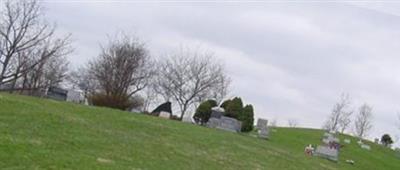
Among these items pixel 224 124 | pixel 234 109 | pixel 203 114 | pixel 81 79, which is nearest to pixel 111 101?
pixel 203 114

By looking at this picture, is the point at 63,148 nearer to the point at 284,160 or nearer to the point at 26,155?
the point at 26,155

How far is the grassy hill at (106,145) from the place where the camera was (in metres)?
10.5

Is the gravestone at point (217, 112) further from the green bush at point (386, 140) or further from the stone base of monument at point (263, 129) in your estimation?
the green bush at point (386, 140)

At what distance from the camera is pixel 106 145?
13.1m

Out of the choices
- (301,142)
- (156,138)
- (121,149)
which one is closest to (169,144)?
(156,138)

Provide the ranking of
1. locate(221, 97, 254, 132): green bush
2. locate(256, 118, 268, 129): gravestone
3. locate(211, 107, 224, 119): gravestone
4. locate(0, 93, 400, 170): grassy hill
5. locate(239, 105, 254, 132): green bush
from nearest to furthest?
locate(0, 93, 400, 170): grassy hill → locate(211, 107, 224, 119): gravestone → locate(256, 118, 268, 129): gravestone → locate(239, 105, 254, 132): green bush → locate(221, 97, 254, 132): green bush

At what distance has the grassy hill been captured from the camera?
413 inches

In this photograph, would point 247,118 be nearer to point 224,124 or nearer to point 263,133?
point 263,133

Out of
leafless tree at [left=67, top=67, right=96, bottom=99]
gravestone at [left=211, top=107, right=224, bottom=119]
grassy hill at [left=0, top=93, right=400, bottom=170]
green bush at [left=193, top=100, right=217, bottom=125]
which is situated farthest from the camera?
leafless tree at [left=67, top=67, right=96, bottom=99]

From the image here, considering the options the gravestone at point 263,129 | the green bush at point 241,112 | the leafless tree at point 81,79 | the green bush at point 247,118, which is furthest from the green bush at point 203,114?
the leafless tree at point 81,79

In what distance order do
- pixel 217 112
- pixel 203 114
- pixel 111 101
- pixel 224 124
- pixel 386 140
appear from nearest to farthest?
pixel 224 124, pixel 217 112, pixel 203 114, pixel 111 101, pixel 386 140

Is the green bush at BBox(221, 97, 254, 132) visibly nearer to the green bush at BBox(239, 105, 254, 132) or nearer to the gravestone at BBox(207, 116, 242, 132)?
the green bush at BBox(239, 105, 254, 132)

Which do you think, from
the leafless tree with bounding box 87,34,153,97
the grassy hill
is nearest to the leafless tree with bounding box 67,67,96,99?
the leafless tree with bounding box 87,34,153,97

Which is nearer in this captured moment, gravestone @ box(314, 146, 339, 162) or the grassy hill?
the grassy hill
